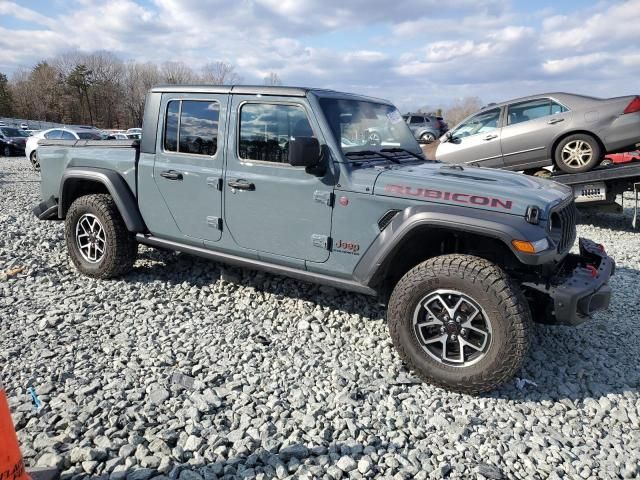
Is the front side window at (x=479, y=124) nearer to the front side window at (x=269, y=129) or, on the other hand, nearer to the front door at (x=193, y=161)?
the front side window at (x=269, y=129)

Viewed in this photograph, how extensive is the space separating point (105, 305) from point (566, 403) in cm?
380

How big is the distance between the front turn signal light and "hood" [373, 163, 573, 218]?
200 millimetres

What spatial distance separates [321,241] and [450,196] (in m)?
1.02

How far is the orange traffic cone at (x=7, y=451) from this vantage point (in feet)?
6.55

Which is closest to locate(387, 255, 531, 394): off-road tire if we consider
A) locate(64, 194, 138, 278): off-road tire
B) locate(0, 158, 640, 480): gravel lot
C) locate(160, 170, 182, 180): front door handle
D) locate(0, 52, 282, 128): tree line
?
locate(0, 158, 640, 480): gravel lot

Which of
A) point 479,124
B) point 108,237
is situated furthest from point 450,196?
point 479,124

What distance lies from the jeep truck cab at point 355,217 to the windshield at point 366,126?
0.02 meters

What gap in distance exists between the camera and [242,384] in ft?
10.8

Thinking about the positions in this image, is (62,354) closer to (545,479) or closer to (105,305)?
(105,305)

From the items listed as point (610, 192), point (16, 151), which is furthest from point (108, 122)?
point (610, 192)

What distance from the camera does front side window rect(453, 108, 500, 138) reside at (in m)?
8.40

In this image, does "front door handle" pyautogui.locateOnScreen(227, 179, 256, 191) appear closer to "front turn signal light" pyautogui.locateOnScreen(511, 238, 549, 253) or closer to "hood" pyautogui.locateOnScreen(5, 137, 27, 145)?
"front turn signal light" pyautogui.locateOnScreen(511, 238, 549, 253)

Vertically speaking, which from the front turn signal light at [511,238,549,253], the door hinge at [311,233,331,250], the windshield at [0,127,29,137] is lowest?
the door hinge at [311,233,331,250]

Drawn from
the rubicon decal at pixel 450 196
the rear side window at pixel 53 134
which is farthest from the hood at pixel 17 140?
the rubicon decal at pixel 450 196
